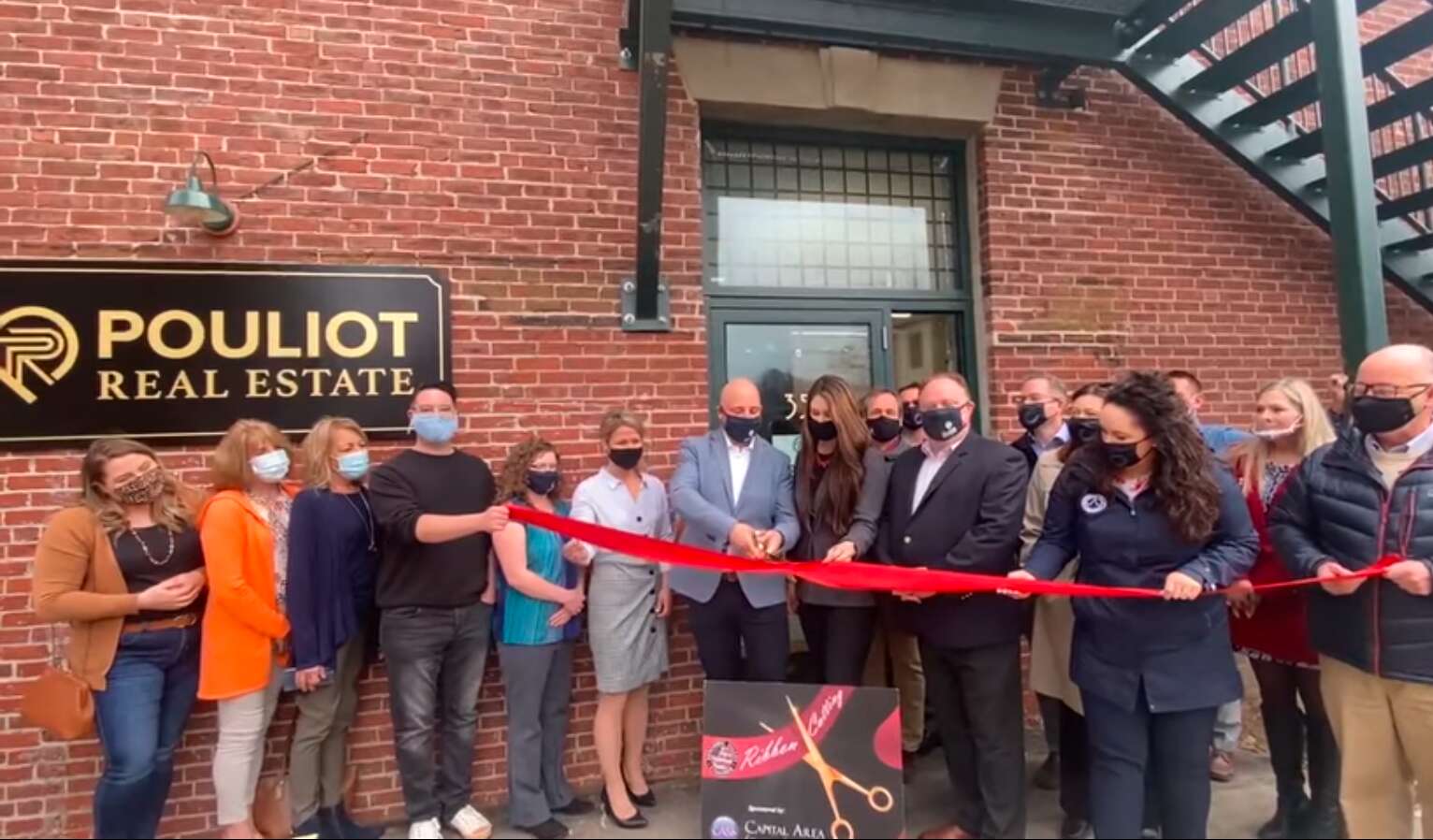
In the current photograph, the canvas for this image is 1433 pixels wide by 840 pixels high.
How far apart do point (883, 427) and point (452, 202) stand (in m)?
2.57

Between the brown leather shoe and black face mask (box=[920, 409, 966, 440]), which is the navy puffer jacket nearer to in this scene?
black face mask (box=[920, 409, 966, 440])

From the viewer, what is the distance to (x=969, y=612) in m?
3.41

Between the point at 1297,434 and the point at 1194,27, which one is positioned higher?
the point at 1194,27

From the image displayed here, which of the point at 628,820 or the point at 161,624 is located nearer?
the point at 161,624

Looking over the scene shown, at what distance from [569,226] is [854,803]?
322cm

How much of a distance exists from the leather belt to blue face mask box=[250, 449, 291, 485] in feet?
2.07

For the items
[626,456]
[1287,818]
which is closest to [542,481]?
[626,456]

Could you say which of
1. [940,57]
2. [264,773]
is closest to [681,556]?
[264,773]

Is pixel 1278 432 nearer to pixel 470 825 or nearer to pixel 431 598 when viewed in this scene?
pixel 431 598

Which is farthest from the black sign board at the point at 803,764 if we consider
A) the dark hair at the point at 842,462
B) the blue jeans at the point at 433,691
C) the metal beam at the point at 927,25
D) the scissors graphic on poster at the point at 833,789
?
the metal beam at the point at 927,25

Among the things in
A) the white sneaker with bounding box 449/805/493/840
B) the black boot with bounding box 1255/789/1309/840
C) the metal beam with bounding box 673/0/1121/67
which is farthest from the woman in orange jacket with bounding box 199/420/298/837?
the black boot with bounding box 1255/789/1309/840

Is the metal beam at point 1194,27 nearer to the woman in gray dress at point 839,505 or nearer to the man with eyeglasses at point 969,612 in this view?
the man with eyeglasses at point 969,612

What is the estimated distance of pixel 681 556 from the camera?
3496 millimetres

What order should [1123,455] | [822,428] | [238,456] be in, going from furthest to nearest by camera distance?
1. [822,428]
2. [238,456]
3. [1123,455]
